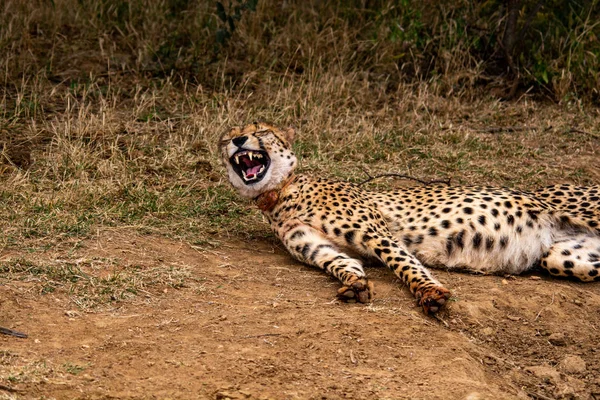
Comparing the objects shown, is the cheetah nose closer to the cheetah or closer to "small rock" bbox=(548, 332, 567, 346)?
the cheetah

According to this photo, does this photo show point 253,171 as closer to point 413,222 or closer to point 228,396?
point 413,222

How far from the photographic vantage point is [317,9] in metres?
8.91

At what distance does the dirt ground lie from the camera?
365cm

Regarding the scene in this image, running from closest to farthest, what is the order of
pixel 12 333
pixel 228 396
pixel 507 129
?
pixel 228 396
pixel 12 333
pixel 507 129

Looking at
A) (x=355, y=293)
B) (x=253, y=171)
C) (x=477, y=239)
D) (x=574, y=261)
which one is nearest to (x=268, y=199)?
(x=253, y=171)

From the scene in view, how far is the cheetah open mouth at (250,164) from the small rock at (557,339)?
179 cm

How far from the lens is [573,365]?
429cm

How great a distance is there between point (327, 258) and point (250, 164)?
774 mm

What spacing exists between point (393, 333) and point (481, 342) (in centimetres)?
45

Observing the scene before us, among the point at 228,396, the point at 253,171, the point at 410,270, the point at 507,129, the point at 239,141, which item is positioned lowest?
the point at 228,396

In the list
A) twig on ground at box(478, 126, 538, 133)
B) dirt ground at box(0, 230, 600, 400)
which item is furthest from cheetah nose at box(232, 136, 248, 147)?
twig on ground at box(478, 126, 538, 133)

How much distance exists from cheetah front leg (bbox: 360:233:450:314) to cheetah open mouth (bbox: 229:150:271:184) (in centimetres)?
73

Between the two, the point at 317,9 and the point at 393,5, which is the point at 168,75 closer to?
the point at 317,9

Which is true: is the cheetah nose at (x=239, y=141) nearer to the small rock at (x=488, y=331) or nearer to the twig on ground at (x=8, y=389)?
the small rock at (x=488, y=331)
